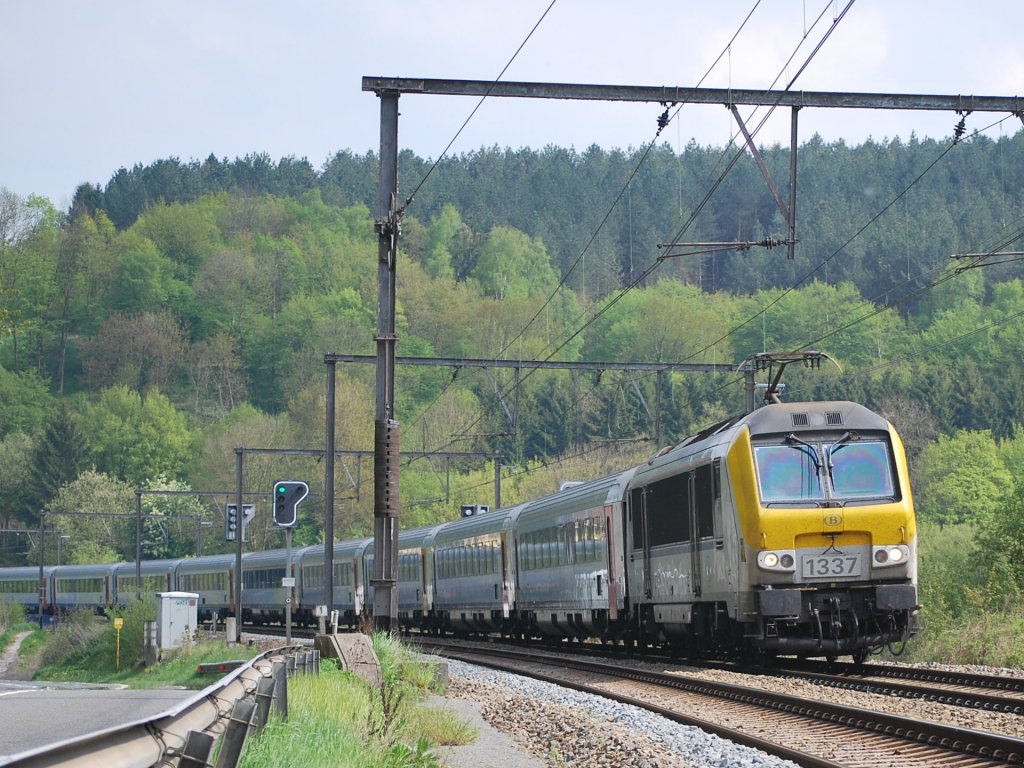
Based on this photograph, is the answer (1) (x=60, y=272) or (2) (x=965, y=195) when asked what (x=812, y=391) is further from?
(1) (x=60, y=272)

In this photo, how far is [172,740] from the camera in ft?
16.9

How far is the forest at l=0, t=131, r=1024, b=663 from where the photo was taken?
302 feet

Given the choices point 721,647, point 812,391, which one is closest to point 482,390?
point 812,391

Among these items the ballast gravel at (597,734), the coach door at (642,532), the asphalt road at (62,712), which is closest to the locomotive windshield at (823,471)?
the ballast gravel at (597,734)

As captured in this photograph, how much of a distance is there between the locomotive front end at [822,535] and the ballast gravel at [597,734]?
2.56m

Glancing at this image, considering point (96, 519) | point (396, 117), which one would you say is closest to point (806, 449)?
point (396, 117)

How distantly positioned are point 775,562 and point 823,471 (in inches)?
52.9

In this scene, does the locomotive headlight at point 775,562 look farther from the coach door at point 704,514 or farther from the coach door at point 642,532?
the coach door at point 642,532

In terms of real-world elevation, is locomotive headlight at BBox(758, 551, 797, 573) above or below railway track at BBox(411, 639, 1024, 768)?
above

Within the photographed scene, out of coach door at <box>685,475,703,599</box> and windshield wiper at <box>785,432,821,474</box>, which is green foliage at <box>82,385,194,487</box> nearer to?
coach door at <box>685,475,703,599</box>

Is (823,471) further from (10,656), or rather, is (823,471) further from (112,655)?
(10,656)

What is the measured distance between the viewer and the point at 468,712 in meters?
15.6

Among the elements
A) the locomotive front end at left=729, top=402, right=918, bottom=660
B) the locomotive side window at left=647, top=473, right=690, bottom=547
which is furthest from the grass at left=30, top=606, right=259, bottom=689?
the locomotive front end at left=729, top=402, right=918, bottom=660

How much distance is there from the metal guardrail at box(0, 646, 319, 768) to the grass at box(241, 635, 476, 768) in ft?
1.12
